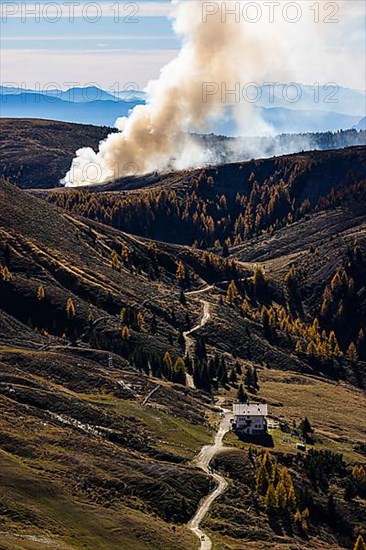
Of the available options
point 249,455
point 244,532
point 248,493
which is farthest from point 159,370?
point 244,532

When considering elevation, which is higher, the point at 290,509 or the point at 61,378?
the point at 61,378

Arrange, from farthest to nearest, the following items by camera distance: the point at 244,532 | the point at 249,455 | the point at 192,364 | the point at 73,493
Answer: the point at 192,364 < the point at 249,455 < the point at 244,532 < the point at 73,493

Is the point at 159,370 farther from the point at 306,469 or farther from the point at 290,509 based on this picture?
the point at 290,509

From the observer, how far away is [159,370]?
548 feet

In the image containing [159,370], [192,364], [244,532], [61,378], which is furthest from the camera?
[192,364]

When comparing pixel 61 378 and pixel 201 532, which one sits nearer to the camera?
pixel 201 532

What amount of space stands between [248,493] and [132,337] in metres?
81.4

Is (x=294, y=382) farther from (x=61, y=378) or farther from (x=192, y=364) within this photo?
(x=61, y=378)

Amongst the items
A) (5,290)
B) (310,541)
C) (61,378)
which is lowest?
(310,541)

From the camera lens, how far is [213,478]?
108 m

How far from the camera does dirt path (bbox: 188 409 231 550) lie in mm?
90562

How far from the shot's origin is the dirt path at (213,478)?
9056 centimetres

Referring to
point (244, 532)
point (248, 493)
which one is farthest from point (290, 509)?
point (244, 532)

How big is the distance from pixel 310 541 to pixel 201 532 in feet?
53.7
